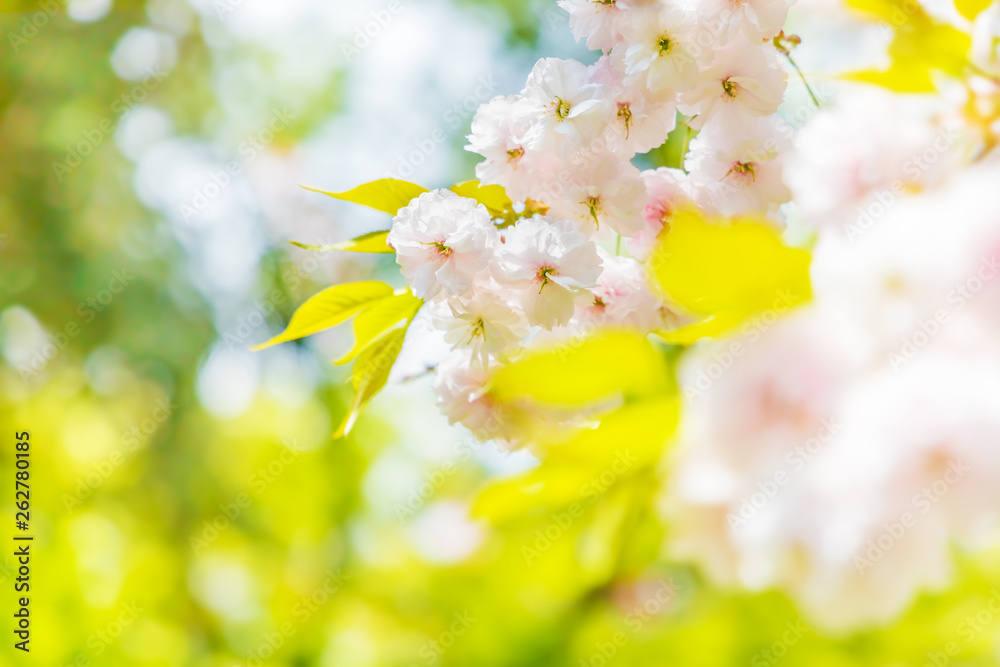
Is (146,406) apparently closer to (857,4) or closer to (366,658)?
(366,658)

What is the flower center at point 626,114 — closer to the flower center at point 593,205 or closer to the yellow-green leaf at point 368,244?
the flower center at point 593,205

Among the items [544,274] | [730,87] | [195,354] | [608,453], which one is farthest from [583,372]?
[195,354]

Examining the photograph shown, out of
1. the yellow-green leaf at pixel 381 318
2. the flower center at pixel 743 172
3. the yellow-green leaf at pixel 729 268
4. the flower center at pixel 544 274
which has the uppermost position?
the yellow-green leaf at pixel 729 268

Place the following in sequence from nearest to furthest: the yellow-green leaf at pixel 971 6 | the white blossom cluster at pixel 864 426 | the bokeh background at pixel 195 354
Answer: the white blossom cluster at pixel 864 426 → the yellow-green leaf at pixel 971 6 → the bokeh background at pixel 195 354

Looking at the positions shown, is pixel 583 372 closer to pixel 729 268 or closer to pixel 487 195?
pixel 729 268

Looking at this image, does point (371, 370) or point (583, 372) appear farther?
point (371, 370)

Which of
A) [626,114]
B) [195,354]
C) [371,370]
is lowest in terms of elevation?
[195,354]

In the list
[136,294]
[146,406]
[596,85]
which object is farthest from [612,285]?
[146,406]

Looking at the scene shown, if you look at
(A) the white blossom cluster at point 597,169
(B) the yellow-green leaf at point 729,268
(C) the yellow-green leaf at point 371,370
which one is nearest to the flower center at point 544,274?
(A) the white blossom cluster at point 597,169
